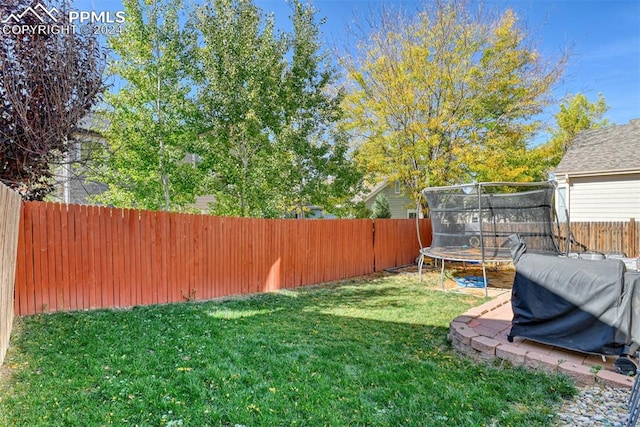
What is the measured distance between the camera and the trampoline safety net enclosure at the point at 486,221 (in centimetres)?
631

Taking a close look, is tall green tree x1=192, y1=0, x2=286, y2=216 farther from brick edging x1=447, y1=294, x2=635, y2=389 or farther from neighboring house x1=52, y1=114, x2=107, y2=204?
brick edging x1=447, y1=294, x2=635, y2=389

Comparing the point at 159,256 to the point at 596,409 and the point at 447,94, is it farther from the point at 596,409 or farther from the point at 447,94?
the point at 447,94

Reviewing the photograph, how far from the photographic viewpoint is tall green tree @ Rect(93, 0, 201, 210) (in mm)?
6953

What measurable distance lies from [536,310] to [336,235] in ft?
16.7

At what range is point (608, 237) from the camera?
9.30m

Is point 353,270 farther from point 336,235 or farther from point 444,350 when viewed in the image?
point 444,350

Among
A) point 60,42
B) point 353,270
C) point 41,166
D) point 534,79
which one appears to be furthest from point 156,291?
point 534,79

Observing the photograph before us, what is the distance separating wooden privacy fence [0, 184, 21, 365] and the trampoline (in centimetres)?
602

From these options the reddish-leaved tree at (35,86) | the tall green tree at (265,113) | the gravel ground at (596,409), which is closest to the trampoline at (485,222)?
the tall green tree at (265,113)

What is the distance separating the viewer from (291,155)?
841cm

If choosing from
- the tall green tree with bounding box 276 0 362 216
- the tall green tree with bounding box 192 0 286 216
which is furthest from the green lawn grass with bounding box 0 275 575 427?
the tall green tree with bounding box 276 0 362 216

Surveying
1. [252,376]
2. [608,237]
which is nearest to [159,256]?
[252,376]

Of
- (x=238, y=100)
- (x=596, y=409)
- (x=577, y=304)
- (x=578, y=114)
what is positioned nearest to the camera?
(x=596, y=409)

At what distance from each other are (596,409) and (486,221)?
4.91 metres
